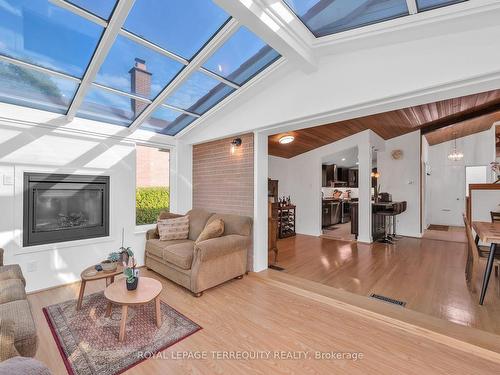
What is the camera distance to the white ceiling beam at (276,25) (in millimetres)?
1814

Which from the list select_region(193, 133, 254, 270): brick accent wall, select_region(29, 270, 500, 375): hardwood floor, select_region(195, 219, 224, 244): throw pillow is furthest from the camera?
select_region(193, 133, 254, 270): brick accent wall

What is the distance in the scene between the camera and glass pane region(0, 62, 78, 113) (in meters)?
2.43

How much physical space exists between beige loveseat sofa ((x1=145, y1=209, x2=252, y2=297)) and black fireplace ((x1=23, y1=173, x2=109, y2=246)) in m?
0.82

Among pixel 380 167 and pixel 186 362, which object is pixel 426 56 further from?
pixel 380 167

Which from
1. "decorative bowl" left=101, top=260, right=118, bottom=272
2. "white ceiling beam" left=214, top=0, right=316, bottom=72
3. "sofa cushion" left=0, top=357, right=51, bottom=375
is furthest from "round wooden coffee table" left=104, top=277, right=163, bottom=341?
"white ceiling beam" left=214, top=0, right=316, bottom=72

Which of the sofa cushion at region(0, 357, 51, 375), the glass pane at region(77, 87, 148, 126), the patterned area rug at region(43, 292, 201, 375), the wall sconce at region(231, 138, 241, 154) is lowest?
the patterned area rug at region(43, 292, 201, 375)

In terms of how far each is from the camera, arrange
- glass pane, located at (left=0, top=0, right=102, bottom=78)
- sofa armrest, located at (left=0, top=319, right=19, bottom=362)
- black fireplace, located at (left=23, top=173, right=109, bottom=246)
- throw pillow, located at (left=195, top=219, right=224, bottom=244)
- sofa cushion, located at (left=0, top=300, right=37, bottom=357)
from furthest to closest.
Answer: throw pillow, located at (left=195, top=219, right=224, bottom=244), black fireplace, located at (left=23, top=173, right=109, bottom=246), glass pane, located at (left=0, top=0, right=102, bottom=78), sofa cushion, located at (left=0, top=300, right=37, bottom=357), sofa armrest, located at (left=0, top=319, right=19, bottom=362)

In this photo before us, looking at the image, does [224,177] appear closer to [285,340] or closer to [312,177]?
[285,340]

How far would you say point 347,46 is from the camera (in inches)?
94.6

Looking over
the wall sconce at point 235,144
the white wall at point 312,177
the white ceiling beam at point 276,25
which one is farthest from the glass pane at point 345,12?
the white wall at point 312,177

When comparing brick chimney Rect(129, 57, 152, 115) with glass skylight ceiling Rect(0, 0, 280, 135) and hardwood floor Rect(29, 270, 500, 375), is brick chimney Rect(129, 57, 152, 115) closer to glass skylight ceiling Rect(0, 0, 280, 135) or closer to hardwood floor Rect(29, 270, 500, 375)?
glass skylight ceiling Rect(0, 0, 280, 135)

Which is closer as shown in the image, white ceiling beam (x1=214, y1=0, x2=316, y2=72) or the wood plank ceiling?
white ceiling beam (x1=214, y1=0, x2=316, y2=72)

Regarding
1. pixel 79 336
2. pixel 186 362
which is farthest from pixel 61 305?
pixel 186 362

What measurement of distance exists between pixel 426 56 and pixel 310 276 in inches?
118
